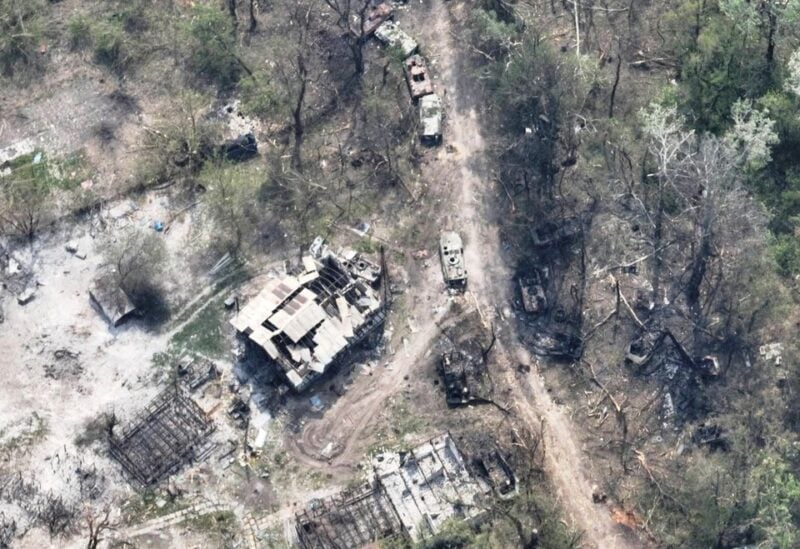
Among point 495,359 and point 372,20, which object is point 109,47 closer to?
point 372,20

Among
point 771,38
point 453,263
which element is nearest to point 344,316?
point 453,263

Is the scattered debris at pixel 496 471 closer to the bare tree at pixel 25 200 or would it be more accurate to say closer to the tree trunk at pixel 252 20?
the bare tree at pixel 25 200

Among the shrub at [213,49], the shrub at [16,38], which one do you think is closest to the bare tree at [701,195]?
the shrub at [213,49]

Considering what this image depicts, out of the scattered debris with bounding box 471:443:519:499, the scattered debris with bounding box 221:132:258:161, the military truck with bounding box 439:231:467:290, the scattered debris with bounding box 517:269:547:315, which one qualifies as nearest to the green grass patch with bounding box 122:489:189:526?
the scattered debris with bounding box 471:443:519:499

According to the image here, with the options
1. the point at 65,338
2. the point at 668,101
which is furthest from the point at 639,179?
the point at 65,338

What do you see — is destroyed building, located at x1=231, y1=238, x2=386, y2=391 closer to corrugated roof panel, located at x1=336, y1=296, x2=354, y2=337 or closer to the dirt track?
corrugated roof panel, located at x1=336, y1=296, x2=354, y2=337

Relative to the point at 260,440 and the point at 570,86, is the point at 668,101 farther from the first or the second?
the point at 260,440
